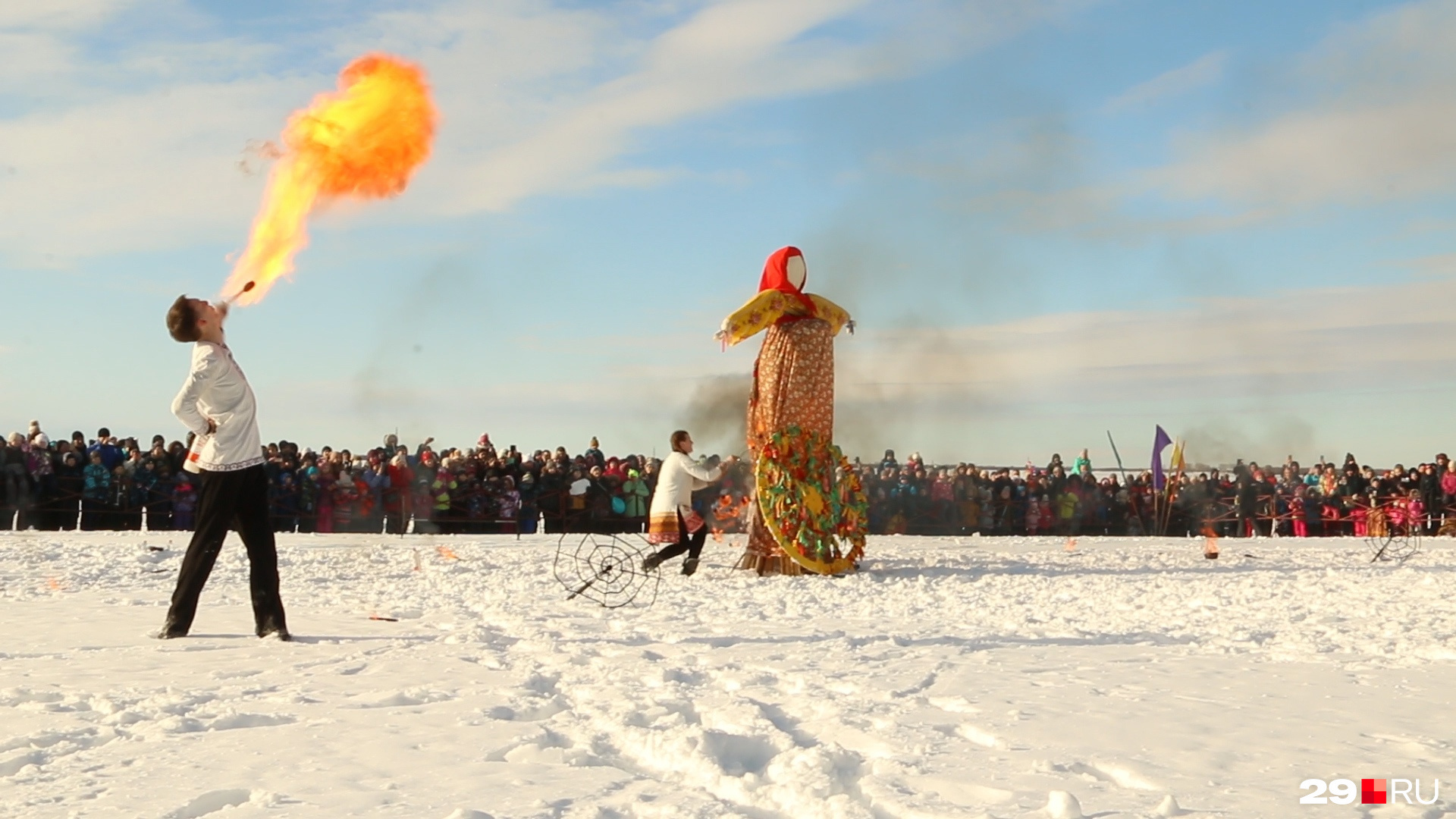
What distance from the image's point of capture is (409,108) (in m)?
10.6

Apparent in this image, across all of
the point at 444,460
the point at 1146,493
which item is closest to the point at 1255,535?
the point at 1146,493

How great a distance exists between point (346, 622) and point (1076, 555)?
1155 centimetres

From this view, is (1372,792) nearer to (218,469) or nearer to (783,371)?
(218,469)

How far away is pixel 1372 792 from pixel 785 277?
10555mm

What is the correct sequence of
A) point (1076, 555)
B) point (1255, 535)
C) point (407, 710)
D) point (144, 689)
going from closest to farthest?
point (407, 710) → point (144, 689) → point (1076, 555) → point (1255, 535)

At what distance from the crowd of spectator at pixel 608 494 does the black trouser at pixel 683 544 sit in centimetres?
433

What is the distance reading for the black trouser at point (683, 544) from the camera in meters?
14.0

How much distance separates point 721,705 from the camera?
20.1 feet

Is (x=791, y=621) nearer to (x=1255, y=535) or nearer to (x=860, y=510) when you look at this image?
(x=860, y=510)

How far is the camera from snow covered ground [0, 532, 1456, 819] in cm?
458

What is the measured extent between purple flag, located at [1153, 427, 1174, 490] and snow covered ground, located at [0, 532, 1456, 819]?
1420 cm
